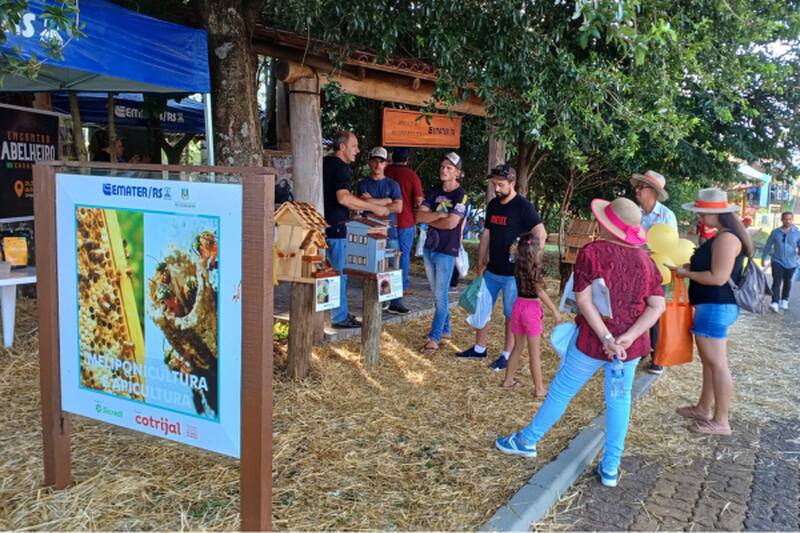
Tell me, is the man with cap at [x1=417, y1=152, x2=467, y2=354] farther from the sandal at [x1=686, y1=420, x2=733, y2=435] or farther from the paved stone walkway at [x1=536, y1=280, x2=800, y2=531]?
the sandal at [x1=686, y1=420, x2=733, y2=435]

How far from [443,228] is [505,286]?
2.87ft

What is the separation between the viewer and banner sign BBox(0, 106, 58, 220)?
662 centimetres

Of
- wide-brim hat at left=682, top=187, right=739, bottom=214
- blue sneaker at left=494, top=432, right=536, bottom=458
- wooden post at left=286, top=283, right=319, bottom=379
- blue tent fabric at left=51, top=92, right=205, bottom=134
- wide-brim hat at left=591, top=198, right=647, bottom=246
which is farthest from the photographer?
blue tent fabric at left=51, top=92, right=205, bottom=134

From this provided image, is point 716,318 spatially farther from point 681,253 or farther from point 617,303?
point 617,303

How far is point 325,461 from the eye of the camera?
12.7 ft

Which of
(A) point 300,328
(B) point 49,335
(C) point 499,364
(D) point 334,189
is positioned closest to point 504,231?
(C) point 499,364

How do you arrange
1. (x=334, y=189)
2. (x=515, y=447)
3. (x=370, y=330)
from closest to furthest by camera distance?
1. (x=515, y=447)
2. (x=370, y=330)
3. (x=334, y=189)

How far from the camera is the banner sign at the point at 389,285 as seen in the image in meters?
5.51

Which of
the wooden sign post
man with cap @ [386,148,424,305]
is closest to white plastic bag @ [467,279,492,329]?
man with cap @ [386,148,424,305]

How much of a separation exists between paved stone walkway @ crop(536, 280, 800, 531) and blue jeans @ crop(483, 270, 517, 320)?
4.76 ft

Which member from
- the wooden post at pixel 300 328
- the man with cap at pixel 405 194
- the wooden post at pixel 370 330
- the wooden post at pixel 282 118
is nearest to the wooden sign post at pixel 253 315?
the wooden post at pixel 300 328

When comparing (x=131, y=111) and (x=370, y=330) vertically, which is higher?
(x=131, y=111)

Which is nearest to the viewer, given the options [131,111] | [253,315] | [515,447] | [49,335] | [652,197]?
[253,315]

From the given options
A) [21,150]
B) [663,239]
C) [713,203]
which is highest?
[21,150]
